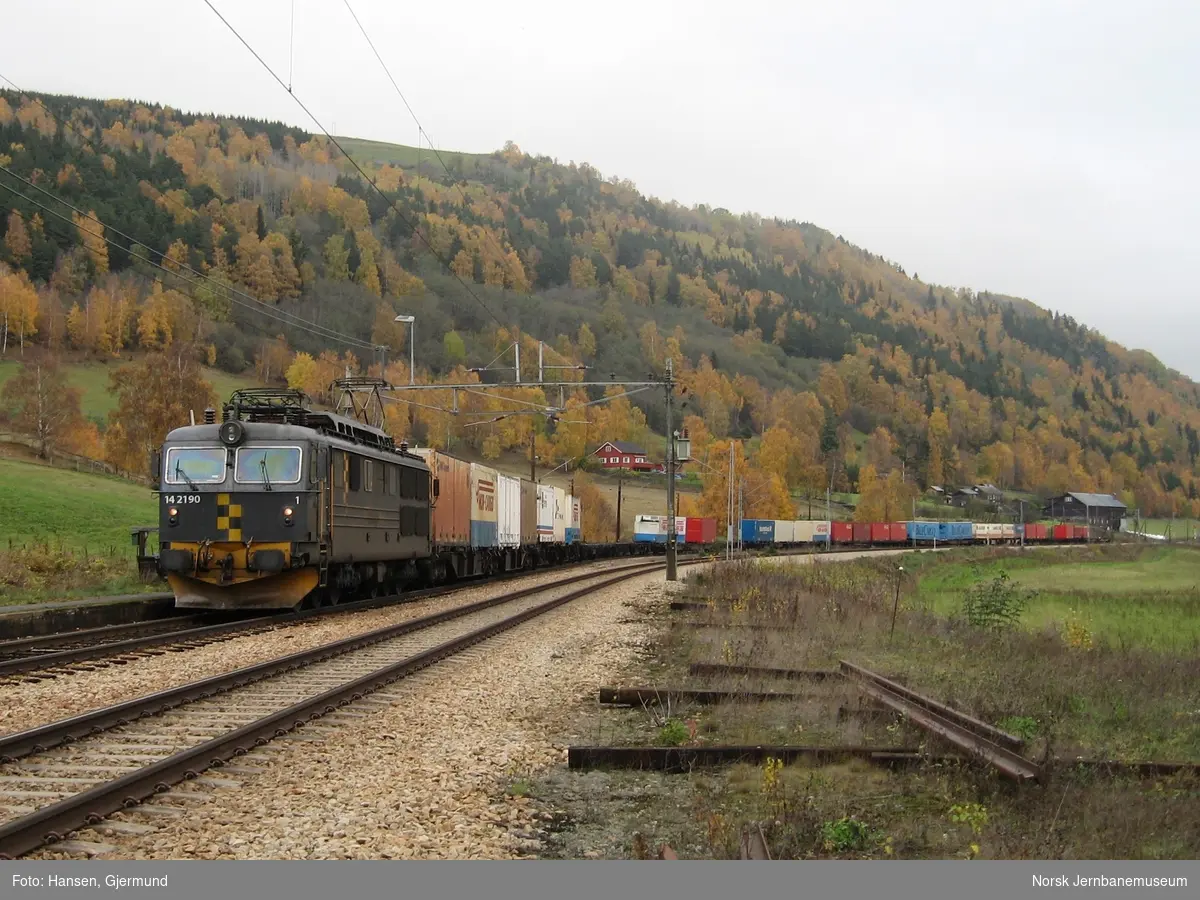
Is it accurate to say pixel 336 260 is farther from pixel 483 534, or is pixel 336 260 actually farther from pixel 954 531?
pixel 483 534

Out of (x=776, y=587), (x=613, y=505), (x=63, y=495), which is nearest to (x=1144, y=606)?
(x=776, y=587)

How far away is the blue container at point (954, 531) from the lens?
109938mm

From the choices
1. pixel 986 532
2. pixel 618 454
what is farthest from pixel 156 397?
pixel 986 532

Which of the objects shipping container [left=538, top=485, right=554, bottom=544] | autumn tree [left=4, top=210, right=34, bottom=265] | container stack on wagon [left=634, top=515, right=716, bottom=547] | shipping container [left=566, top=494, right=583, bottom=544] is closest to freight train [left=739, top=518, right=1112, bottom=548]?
container stack on wagon [left=634, top=515, right=716, bottom=547]

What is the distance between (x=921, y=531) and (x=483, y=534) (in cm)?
7974

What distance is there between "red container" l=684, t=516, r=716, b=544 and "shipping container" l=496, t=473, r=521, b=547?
3931cm

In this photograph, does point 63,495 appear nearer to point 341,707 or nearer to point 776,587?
point 776,587

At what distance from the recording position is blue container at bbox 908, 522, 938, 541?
107 metres

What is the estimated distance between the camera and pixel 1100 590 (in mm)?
41719

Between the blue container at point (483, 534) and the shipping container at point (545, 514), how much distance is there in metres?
9.95

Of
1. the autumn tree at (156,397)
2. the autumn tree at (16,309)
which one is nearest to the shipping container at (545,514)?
the autumn tree at (156,397)

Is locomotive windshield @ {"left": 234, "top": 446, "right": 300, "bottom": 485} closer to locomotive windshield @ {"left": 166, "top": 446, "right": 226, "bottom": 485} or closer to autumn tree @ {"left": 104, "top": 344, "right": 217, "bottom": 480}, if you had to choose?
locomotive windshield @ {"left": 166, "top": 446, "right": 226, "bottom": 485}

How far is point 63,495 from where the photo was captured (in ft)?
150

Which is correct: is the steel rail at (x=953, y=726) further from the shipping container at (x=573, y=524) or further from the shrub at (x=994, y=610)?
the shipping container at (x=573, y=524)
